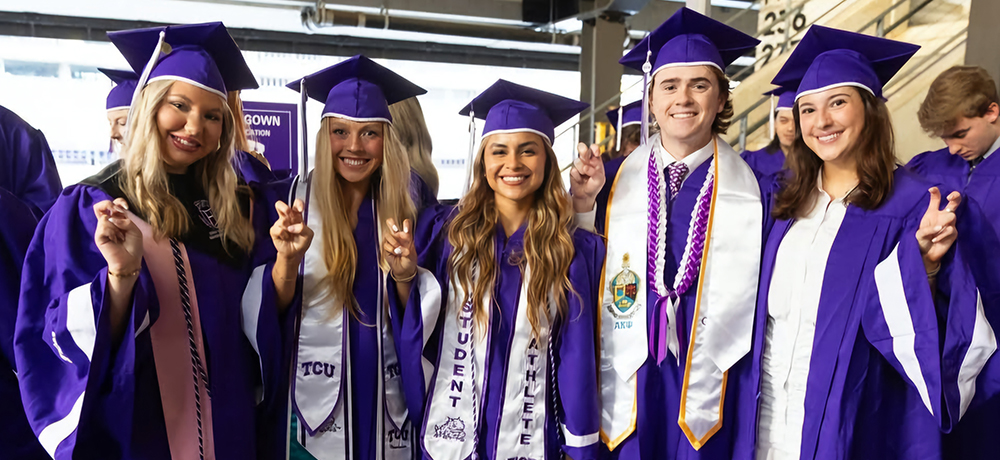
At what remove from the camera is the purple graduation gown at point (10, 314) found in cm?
184

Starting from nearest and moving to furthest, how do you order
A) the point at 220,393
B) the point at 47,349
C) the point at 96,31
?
1. the point at 47,349
2. the point at 220,393
3. the point at 96,31

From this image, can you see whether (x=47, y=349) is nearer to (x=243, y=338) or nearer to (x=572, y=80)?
(x=243, y=338)

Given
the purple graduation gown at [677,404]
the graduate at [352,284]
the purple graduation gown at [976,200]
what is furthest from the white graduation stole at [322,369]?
the purple graduation gown at [976,200]

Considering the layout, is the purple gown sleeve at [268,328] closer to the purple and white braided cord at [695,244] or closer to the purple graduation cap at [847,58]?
the purple and white braided cord at [695,244]

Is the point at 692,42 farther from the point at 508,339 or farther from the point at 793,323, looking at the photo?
the point at 508,339

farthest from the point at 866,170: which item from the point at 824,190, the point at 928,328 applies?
the point at 928,328

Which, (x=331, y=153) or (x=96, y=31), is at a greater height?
(x=96, y=31)

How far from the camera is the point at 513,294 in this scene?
80.3 inches

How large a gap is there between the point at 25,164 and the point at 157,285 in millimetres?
1296

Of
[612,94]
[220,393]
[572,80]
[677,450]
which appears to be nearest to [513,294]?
[677,450]

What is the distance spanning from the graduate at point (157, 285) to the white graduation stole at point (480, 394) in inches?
21.0

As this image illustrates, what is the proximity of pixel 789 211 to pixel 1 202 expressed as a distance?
92.5 inches

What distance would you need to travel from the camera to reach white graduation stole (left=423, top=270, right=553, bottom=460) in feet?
6.57

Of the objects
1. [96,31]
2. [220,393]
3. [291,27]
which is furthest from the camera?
[291,27]
